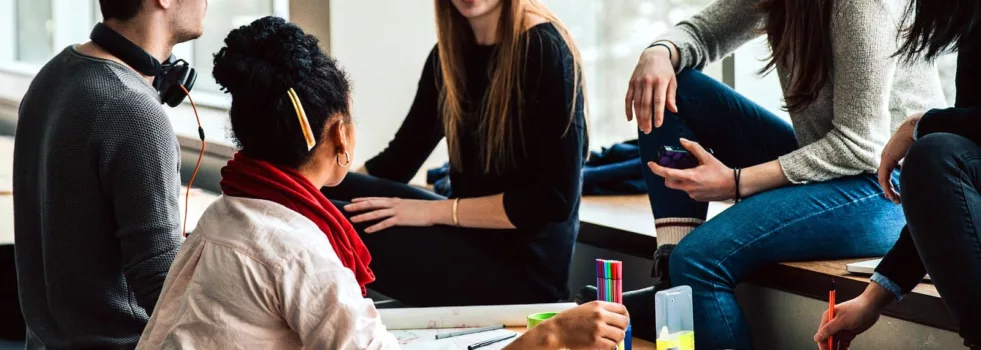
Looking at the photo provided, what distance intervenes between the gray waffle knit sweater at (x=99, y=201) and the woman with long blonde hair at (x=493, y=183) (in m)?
0.65

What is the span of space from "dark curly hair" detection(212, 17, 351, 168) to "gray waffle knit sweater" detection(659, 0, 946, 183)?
0.88 m

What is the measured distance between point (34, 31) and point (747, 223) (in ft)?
17.7

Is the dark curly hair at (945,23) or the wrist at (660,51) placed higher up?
the dark curly hair at (945,23)

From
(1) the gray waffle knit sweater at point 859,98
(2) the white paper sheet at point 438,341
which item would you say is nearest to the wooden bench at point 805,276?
(1) the gray waffle knit sweater at point 859,98

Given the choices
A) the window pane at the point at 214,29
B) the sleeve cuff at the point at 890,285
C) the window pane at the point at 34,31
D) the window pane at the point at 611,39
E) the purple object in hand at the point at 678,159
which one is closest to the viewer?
the sleeve cuff at the point at 890,285

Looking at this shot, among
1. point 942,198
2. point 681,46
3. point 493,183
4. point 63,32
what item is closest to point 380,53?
point 493,183

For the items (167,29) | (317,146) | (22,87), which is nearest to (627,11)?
(167,29)

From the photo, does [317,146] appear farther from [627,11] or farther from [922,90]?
[627,11]

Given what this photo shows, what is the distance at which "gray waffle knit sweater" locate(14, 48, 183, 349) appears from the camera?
4.70 feet

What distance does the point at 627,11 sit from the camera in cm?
370

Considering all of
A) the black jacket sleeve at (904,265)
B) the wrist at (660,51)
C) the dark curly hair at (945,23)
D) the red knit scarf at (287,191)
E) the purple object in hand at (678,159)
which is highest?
the dark curly hair at (945,23)

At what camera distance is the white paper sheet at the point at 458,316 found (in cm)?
159

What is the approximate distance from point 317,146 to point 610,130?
2.75 meters

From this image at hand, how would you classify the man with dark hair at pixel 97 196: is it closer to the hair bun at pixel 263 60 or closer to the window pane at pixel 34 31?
the hair bun at pixel 263 60
